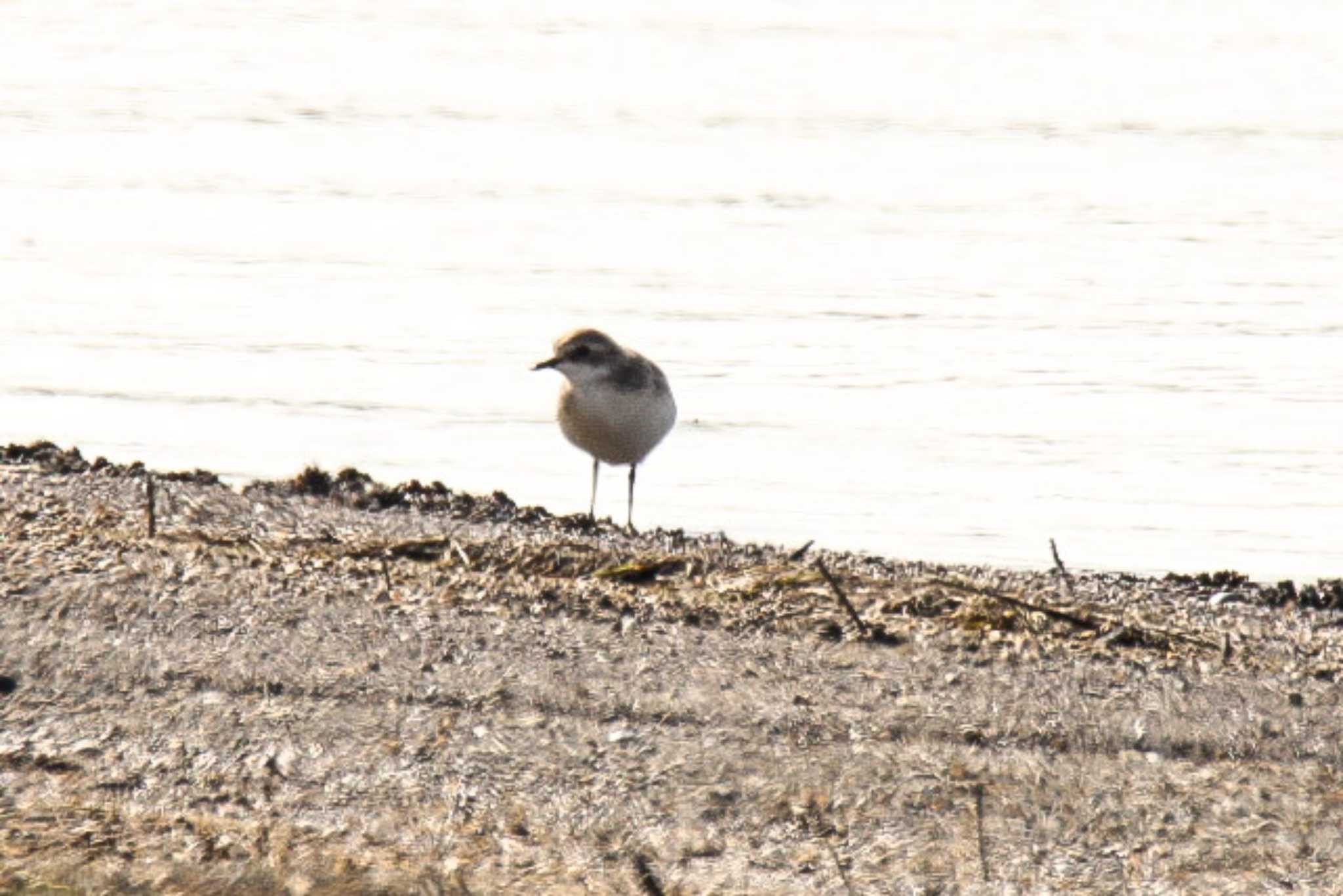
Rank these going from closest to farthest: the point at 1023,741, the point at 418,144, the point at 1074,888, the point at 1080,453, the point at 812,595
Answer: the point at 1074,888, the point at 1023,741, the point at 812,595, the point at 1080,453, the point at 418,144

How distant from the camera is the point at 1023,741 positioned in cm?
473

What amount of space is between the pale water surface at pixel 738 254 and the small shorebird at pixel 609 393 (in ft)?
1.15

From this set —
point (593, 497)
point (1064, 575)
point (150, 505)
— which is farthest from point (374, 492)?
point (1064, 575)

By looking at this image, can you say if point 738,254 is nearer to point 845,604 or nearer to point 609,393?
point 609,393

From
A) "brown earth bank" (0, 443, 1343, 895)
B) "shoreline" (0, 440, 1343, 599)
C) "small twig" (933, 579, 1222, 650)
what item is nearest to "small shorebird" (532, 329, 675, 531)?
"shoreline" (0, 440, 1343, 599)

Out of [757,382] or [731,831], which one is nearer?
[731,831]

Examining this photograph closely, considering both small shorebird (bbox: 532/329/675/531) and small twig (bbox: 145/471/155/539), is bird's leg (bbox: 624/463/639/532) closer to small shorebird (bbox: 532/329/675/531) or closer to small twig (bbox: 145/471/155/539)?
small shorebird (bbox: 532/329/675/531)

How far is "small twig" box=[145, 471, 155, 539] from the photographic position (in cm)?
620

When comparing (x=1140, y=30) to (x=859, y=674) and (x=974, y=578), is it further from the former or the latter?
(x=859, y=674)

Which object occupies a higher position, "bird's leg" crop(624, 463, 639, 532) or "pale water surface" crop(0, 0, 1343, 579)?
"pale water surface" crop(0, 0, 1343, 579)

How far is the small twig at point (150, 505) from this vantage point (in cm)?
620

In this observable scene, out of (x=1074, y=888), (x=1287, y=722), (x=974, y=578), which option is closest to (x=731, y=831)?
(x=1074, y=888)

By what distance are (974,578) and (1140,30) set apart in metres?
2.20

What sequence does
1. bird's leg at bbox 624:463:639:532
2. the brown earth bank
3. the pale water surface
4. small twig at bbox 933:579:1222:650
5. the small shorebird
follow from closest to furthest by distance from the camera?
the brown earth bank → small twig at bbox 933:579:1222:650 → the small shorebird → the pale water surface → bird's leg at bbox 624:463:639:532
